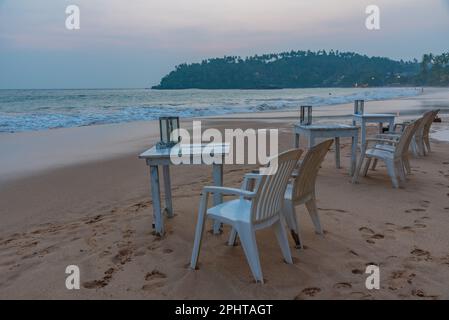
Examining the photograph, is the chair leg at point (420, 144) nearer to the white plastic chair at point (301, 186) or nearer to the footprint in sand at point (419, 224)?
the footprint in sand at point (419, 224)

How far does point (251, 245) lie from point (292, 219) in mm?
679

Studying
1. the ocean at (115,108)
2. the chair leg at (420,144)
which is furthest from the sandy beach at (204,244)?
the ocean at (115,108)

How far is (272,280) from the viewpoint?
2561mm

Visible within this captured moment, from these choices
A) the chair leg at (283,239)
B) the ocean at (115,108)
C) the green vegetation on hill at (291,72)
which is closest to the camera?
the chair leg at (283,239)

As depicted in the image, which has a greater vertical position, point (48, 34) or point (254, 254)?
point (48, 34)

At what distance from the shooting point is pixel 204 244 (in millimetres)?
3180

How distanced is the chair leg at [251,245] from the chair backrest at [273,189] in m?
0.08

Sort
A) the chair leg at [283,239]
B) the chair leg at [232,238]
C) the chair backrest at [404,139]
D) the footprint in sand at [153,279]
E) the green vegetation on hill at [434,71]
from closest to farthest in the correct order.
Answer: the footprint in sand at [153,279] → the chair leg at [283,239] → the chair leg at [232,238] → the chair backrest at [404,139] → the green vegetation on hill at [434,71]

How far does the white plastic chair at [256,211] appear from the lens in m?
2.44

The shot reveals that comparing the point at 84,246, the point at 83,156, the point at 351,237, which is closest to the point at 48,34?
the point at 83,156

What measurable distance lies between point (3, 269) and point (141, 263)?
1.08m

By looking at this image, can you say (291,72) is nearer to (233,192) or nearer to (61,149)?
(61,149)

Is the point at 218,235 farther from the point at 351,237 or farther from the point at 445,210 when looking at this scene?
the point at 445,210
